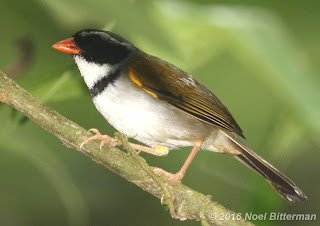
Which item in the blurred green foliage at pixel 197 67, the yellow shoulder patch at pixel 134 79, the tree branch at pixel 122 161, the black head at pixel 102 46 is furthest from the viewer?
the yellow shoulder patch at pixel 134 79

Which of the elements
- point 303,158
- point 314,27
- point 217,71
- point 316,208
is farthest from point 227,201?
point 314,27

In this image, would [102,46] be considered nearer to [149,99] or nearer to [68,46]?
[68,46]

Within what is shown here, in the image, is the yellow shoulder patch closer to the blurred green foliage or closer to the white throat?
the white throat

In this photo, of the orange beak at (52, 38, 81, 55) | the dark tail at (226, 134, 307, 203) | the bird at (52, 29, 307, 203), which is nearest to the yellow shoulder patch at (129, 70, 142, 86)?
the bird at (52, 29, 307, 203)

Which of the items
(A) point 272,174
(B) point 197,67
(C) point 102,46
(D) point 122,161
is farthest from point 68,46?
(A) point 272,174

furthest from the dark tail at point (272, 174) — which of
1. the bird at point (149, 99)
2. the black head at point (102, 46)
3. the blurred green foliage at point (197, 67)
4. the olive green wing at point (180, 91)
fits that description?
the black head at point (102, 46)

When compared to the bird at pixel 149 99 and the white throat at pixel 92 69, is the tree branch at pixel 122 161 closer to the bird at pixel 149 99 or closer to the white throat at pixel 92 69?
the bird at pixel 149 99
